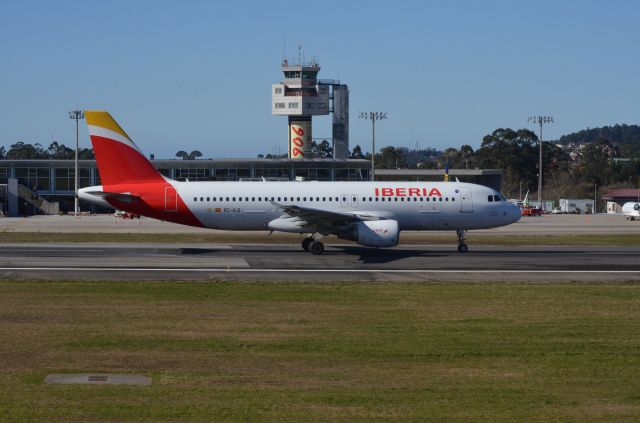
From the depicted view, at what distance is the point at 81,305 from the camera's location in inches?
963

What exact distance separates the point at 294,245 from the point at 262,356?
1128 inches

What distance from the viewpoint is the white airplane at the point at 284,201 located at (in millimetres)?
41375

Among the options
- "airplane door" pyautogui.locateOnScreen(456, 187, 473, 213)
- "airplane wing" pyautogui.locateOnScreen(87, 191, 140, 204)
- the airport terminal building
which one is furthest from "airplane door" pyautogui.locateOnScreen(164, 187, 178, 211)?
→ the airport terminal building

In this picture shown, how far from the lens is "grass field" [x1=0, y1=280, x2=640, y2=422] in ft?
46.0

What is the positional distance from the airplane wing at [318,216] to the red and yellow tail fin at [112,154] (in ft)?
22.4

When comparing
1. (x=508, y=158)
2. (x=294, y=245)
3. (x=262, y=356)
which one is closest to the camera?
(x=262, y=356)

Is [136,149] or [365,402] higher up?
[136,149]

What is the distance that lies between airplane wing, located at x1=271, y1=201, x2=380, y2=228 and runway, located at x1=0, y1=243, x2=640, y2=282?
4.81ft

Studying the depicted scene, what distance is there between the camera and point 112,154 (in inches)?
1655

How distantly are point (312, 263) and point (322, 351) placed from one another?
1835 centimetres

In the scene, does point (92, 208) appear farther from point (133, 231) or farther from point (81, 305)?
point (81, 305)

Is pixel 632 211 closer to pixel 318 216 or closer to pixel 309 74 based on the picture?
pixel 309 74

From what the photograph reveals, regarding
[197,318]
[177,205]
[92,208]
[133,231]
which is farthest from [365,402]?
[92,208]

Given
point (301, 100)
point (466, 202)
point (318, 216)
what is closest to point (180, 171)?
point (301, 100)
